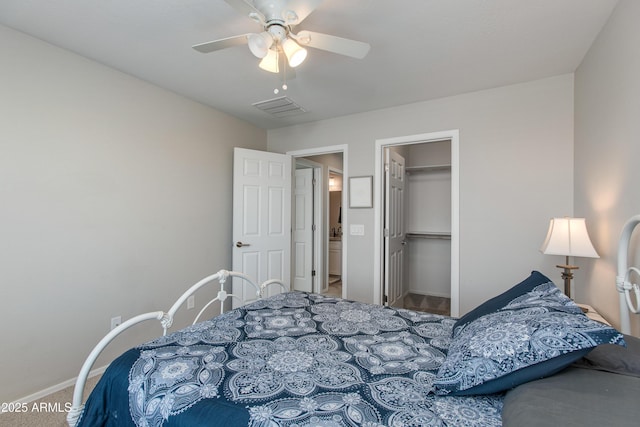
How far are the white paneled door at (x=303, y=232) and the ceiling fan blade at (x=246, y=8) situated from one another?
129 inches

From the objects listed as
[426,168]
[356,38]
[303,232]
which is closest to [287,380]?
[356,38]

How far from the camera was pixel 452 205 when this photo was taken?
287cm

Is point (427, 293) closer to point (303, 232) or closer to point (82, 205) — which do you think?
point (303, 232)

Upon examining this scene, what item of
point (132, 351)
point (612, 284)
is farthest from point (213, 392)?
point (612, 284)

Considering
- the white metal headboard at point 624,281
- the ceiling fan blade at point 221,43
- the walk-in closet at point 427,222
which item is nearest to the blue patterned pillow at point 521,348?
the white metal headboard at point 624,281

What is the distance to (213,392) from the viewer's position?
3.21 ft

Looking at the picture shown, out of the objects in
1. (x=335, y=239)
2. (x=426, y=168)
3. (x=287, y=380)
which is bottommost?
(x=287, y=380)

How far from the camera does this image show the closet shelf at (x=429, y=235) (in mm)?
4305

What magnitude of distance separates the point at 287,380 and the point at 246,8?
1.64 m

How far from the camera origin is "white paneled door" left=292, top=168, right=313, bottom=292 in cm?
464

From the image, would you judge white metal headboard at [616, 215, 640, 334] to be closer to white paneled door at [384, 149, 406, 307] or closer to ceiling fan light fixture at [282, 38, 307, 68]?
ceiling fan light fixture at [282, 38, 307, 68]

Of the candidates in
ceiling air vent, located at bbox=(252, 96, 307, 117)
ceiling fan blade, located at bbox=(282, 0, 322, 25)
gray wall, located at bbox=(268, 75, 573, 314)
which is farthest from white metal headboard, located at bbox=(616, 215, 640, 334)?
ceiling air vent, located at bbox=(252, 96, 307, 117)

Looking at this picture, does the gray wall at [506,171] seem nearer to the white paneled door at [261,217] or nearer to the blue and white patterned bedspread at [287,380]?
the blue and white patterned bedspread at [287,380]

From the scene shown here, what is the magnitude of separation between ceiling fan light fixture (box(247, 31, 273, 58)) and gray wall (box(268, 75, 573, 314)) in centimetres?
196
